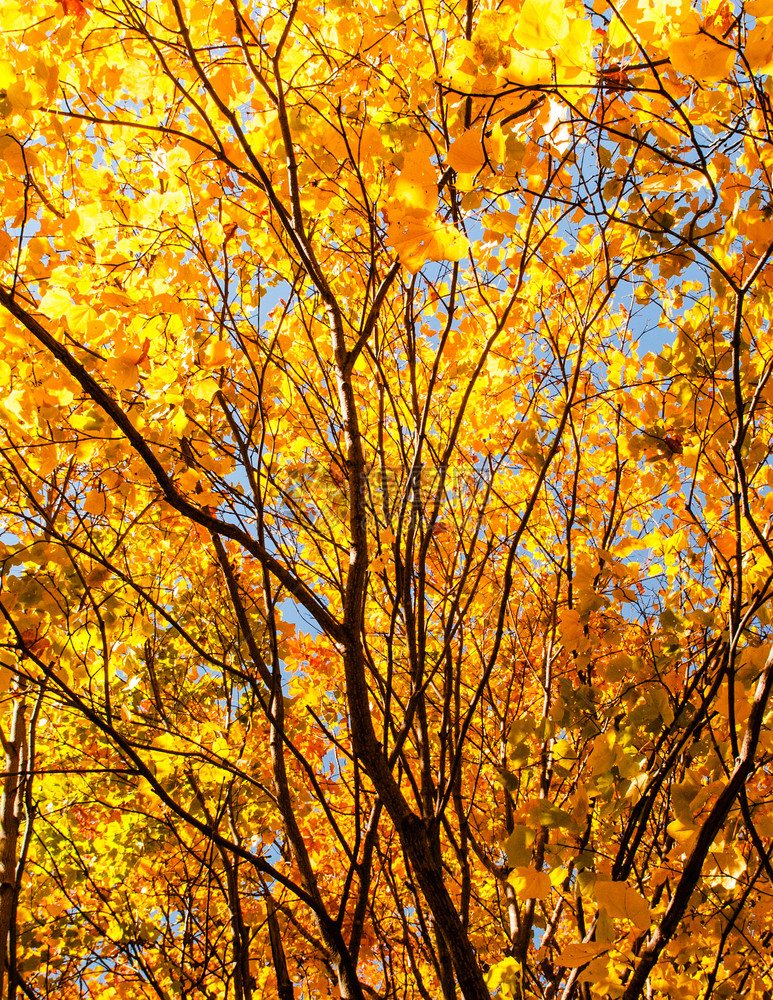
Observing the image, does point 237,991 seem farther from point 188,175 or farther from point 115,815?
point 188,175

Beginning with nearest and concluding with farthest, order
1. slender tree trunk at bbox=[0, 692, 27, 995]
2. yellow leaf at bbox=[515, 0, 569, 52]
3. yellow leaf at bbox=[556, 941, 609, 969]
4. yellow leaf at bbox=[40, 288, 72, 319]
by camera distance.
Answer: yellow leaf at bbox=[515, 0, 569, 52], yellow leaf at bbox=[556, 941, 609, 969], yellow leaf at bbox=[40, 288, 72, 319], slender tree trunk at bbox=[0, 692, 27, 995]

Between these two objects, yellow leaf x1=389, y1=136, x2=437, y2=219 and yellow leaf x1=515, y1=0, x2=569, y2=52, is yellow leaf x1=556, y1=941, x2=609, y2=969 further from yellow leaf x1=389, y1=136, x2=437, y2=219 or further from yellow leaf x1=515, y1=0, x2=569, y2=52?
yellow leaf x1=515, y1=0, x2=569, y2=52

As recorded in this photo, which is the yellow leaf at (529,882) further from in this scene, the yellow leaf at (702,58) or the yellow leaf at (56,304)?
the yellow leaf at (56,304)

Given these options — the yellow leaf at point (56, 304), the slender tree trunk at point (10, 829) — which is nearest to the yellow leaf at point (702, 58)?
the yellow leaf at point (56, 304)

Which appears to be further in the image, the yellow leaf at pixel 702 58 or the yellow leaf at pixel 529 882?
the yellow leaf at pixel 529 882

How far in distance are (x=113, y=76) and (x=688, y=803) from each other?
2.62 metres

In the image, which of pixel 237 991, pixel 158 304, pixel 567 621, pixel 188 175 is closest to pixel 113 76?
pixel 188 175

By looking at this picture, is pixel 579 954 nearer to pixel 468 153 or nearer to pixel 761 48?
pixel 468 153

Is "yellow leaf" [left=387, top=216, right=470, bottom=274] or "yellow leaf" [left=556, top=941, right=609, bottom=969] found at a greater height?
"yellow leaf" [left=387, top=216, right=470, bottom=274]

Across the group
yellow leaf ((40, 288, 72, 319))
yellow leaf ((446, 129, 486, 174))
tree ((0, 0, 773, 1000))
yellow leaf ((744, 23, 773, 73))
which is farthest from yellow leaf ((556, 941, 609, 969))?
yellow leaf ((40, 288, 72, 319))

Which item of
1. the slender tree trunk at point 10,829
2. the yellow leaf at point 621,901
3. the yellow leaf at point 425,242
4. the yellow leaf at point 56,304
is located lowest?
the yellow leaf at point 621,901

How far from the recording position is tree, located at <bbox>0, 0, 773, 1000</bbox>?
4.50 ft

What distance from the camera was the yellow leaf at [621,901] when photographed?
4.24ft

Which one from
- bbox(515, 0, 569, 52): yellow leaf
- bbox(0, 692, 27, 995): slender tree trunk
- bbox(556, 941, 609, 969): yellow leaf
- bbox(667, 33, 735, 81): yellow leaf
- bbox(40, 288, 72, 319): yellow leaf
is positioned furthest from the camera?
bbox(0, 692, 27, 995): slender tree trunk
